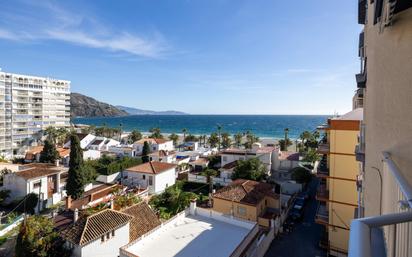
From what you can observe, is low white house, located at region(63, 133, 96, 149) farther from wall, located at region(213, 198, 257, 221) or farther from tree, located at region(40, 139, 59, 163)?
wall, located at region(213, 198, 257, 221)

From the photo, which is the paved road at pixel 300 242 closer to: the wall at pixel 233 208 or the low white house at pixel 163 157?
the wall at pixel 233 208

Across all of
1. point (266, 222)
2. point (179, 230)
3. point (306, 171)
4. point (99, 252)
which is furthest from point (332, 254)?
point (306, 171)

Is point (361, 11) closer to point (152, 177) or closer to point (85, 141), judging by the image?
point (152, 177)

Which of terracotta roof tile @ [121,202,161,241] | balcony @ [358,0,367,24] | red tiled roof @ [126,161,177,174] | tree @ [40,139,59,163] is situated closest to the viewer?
balcony @ [358,0,367,24]

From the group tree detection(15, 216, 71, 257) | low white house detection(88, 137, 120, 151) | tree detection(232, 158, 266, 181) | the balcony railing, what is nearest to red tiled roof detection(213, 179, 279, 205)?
tree detection(232, 158, 266, 181)

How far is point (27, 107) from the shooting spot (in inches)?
3036

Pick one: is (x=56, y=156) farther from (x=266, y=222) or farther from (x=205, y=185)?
(x=266, y=222)

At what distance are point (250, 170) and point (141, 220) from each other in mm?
18385

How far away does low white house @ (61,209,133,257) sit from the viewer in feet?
50.5

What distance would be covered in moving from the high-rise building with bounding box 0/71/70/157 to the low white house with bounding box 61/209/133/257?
63.9 m

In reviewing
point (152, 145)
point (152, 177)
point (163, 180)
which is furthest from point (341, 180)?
point (152, 145)

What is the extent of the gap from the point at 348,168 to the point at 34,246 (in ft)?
71.0

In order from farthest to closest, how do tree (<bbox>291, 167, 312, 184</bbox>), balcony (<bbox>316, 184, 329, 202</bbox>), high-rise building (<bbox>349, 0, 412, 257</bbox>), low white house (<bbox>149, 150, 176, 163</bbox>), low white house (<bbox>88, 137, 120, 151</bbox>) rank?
1. low white house (<bbox>88, 137, 120, 151</bbox>)
2. low white house (<bbox>149, 150, 176, 163</bbox>)
3. tree (<bbox>291, 167, 312, 184</bbox>)
4. balcony (<bbox>316, 184, 329, 202</bbox>)
5. high-rise building (<bbox>349, 0, 412, 257</bbox>)

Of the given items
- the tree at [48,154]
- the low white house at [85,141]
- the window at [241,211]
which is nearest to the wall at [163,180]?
the window at [241,211]
